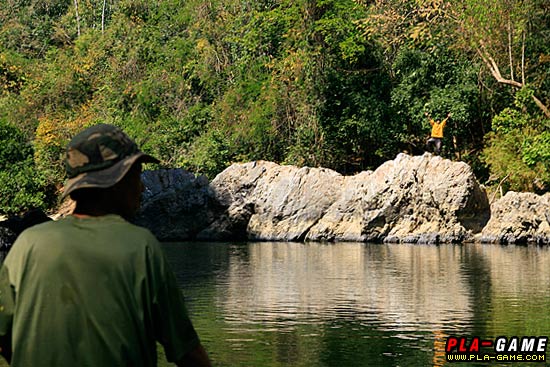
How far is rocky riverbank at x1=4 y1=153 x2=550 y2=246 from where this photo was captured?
28.8m

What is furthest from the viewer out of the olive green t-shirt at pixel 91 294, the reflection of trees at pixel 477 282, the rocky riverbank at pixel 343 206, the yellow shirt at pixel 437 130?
the yellow shirt at pixel 437 130

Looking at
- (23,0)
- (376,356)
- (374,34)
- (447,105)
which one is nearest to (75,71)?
(23,0)

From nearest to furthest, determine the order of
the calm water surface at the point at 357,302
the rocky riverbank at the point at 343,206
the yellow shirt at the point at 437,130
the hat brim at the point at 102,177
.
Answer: the hat brim at the point at 102,177
the calm water surface at the point at 357,302
the rocky riverbank at the point at 343,206
the yellow shirt at the point at 437,130

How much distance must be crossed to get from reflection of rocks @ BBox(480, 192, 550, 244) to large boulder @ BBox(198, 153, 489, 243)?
91cm

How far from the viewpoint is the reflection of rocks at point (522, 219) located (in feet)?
91.7

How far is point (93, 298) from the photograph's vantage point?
3135mm

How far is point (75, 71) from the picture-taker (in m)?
49.9

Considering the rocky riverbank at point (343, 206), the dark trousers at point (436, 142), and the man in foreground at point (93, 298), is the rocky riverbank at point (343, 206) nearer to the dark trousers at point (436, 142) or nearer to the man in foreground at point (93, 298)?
the dark trousers at point (436, 142)

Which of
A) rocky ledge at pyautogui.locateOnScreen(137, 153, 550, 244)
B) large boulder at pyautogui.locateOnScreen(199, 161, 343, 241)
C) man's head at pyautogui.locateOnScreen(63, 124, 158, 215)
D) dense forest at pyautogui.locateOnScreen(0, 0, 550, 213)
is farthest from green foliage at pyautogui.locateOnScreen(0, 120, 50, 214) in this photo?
man's head at pyautogui.locateOnScreen(63, 124, 158, 215)

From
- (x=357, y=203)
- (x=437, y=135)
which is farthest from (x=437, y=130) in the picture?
(x=357, y=203)

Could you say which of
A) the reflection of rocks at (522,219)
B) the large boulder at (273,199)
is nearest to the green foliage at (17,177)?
the large boulder at (273,199)

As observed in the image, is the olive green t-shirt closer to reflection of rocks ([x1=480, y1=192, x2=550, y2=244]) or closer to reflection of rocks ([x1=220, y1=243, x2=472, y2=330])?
reflection of rocks ([x1=220, y1=243, x2=472, y2=330])

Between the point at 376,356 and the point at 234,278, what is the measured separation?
8.52 meters

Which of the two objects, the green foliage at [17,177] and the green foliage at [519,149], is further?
the green foliage at [17,177]
